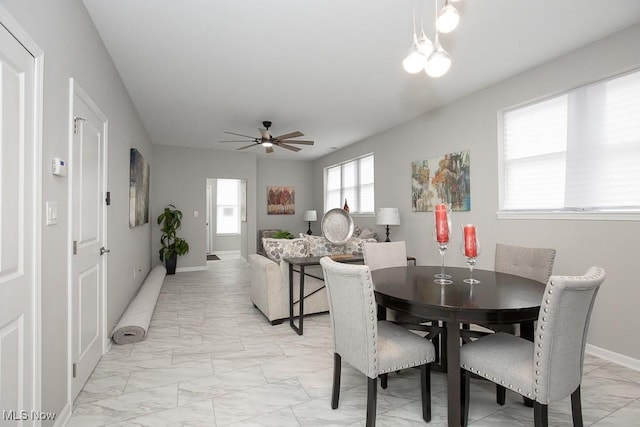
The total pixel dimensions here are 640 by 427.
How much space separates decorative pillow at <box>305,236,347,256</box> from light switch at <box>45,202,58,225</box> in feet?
7.91

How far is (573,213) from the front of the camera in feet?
9.75

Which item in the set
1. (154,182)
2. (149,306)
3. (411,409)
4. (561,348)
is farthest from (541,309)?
(154,182)

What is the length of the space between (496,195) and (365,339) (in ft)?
9.23

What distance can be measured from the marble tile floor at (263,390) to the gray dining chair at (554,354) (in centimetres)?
51

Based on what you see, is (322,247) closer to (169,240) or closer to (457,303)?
(457,303)

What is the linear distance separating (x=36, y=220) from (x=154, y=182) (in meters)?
5.71

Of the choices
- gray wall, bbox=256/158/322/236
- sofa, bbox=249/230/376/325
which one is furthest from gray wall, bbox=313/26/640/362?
gray wall, bbox=256/158/322/236

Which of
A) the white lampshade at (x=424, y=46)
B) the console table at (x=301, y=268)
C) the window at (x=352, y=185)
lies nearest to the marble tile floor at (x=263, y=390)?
the console table at (x=301, y=268)

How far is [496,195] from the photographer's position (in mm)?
3695

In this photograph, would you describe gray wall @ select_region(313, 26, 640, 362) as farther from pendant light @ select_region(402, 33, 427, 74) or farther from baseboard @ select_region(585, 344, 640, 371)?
pendant light @ select_region(402, 33, 427, 74)

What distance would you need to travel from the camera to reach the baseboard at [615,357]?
8.38ft

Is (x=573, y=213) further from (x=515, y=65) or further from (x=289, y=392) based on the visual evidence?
(x=289, y=392)

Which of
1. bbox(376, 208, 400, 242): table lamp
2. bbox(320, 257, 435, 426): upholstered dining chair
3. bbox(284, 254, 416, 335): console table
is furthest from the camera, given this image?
bbox(376, 208, 400, 242): table lamp

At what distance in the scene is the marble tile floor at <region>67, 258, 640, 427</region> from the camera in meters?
1.91
